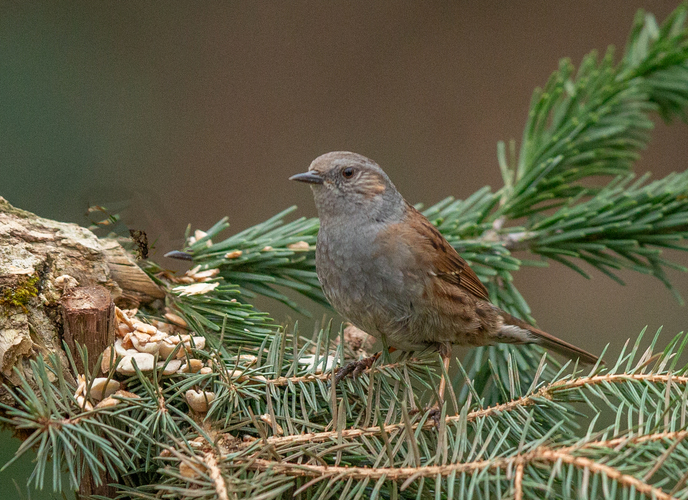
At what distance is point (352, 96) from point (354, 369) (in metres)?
3.67

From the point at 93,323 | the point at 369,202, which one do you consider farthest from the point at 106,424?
the point at 369,202

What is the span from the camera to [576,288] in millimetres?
4910

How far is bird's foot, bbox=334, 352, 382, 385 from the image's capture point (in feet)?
5.56

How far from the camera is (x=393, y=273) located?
216cm

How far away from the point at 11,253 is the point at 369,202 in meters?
1.26

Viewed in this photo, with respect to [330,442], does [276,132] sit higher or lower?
higher

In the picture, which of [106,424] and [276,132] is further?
[276,132]

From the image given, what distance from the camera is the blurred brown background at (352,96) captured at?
456cm

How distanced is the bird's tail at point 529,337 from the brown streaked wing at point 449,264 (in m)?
0.16

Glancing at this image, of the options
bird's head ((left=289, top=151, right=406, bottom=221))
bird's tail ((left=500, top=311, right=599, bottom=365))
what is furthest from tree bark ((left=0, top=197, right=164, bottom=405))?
bird's tail ((left=500, top=311, right=599, bottom=365))

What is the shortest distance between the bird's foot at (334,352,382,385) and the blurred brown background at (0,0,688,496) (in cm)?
279

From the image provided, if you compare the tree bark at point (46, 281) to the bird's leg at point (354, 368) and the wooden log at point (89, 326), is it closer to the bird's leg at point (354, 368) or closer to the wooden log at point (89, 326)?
the wooden log at point (89, 326)

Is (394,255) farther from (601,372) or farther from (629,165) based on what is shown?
(629,165)

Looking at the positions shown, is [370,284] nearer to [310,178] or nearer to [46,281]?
[310,178]
